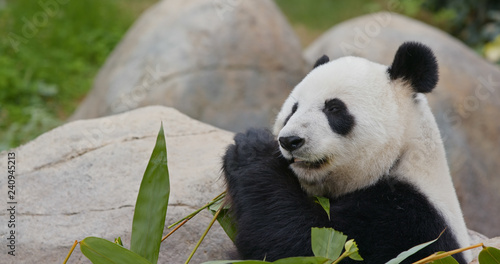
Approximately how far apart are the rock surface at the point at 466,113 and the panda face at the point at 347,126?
400 cm

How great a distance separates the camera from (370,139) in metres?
2.82

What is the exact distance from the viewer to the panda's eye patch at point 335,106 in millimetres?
2865

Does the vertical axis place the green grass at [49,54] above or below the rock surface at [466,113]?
above

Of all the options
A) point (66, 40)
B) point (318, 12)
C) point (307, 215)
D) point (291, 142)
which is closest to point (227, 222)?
point (307, 215)

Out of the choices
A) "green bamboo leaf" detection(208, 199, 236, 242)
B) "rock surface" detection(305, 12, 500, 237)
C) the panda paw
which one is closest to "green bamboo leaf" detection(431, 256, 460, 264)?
the panda paw

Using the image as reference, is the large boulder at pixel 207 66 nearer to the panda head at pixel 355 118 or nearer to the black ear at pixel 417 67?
the panda head at pixel 355 118

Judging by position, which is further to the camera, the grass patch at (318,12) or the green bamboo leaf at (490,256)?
the grass patch at (318,12)

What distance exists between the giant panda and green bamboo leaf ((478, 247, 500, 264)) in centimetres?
27

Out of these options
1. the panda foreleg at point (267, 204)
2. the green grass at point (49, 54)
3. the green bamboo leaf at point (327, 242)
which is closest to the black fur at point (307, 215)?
the panda foreleg at point (267, 204)

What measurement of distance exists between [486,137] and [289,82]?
2.43 metres

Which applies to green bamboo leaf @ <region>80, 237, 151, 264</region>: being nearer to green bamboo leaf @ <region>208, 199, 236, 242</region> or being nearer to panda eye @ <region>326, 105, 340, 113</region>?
green bamboo leaf @ <region>208, 199, 236, 242</region>

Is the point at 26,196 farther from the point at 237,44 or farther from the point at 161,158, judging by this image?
the point at 237,44

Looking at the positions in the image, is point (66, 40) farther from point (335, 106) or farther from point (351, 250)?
point (351, 250)

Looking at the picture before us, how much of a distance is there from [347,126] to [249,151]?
54 cm
